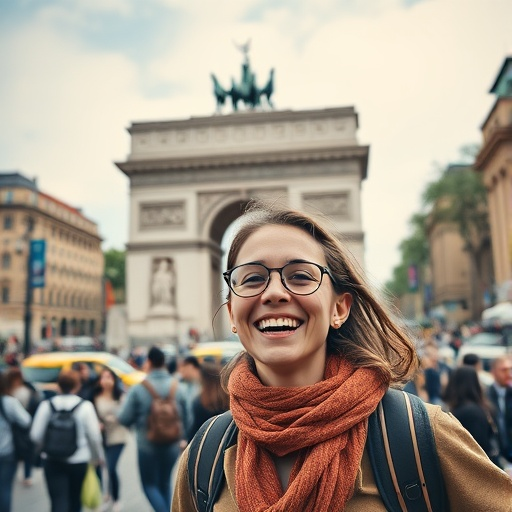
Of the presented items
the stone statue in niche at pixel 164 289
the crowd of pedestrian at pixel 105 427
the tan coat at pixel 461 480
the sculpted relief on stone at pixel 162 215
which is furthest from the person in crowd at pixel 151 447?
the sculpted relief on stone at pixel 162 215

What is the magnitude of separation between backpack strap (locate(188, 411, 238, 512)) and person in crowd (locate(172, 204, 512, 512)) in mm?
27

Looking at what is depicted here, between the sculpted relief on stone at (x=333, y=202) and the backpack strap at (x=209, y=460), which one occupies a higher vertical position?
the sculpted relief on stone at (x=333, y=202)

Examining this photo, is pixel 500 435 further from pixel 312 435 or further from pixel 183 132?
pixel 183 132

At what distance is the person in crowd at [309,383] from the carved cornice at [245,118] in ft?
85.5

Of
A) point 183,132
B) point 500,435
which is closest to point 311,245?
point 500,435

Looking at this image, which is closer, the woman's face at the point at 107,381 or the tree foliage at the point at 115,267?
the woman's face at the point at 107,381

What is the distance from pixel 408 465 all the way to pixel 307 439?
25 centimetres

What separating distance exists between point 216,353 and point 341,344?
1003cm

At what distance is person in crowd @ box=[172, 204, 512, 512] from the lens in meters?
1.41

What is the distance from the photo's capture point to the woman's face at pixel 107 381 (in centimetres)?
611

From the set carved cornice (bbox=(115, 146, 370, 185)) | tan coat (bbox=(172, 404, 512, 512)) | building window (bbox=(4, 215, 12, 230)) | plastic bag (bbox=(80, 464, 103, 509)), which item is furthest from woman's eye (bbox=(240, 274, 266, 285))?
building window (bbox=(4, 215, 12, 230))

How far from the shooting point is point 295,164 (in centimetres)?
2647

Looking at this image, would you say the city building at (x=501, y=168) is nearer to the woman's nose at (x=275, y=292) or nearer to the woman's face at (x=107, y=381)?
the woman's face at (x=107, y=381)

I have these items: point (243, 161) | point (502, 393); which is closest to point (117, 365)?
point (502, 393)
